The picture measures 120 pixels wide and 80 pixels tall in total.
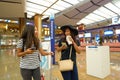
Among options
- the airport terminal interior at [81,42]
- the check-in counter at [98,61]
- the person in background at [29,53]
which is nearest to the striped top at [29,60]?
the person in background at [29,53]

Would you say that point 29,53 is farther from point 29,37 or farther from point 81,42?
point 81,42

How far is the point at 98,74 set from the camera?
4430 mm

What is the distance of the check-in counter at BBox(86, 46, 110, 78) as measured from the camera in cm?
431

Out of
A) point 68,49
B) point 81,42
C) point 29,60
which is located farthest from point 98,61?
point 81,42

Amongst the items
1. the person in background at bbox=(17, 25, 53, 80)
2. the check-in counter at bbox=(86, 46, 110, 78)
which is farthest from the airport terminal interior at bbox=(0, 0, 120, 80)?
the person in background at bbox=(17, 25, 53, 80)

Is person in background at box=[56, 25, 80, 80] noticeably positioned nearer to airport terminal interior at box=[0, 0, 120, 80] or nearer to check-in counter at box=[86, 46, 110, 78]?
airport terminal interior at box=[0, 0, 120, 80]

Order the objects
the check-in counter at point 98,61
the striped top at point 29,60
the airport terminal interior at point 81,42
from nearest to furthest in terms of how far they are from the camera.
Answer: the striped top at point 29,60 → the check-in counter at point 98,61 → the airport terminal interior at point 81,42

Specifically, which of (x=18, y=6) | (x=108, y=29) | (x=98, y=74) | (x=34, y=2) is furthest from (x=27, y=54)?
(x=34, y=2)

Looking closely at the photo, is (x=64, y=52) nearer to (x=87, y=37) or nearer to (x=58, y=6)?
(x=87, y=37)

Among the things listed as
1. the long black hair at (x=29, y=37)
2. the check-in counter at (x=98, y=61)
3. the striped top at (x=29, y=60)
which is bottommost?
the check-in counter at (x=98, y=61)

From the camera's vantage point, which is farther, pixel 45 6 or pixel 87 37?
pixel 45 6

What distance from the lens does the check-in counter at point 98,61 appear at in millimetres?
4309

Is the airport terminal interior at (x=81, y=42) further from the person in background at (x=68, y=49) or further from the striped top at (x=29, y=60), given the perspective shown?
the striped top at (x=29, y=60)

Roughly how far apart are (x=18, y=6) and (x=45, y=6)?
3387 millimetres
